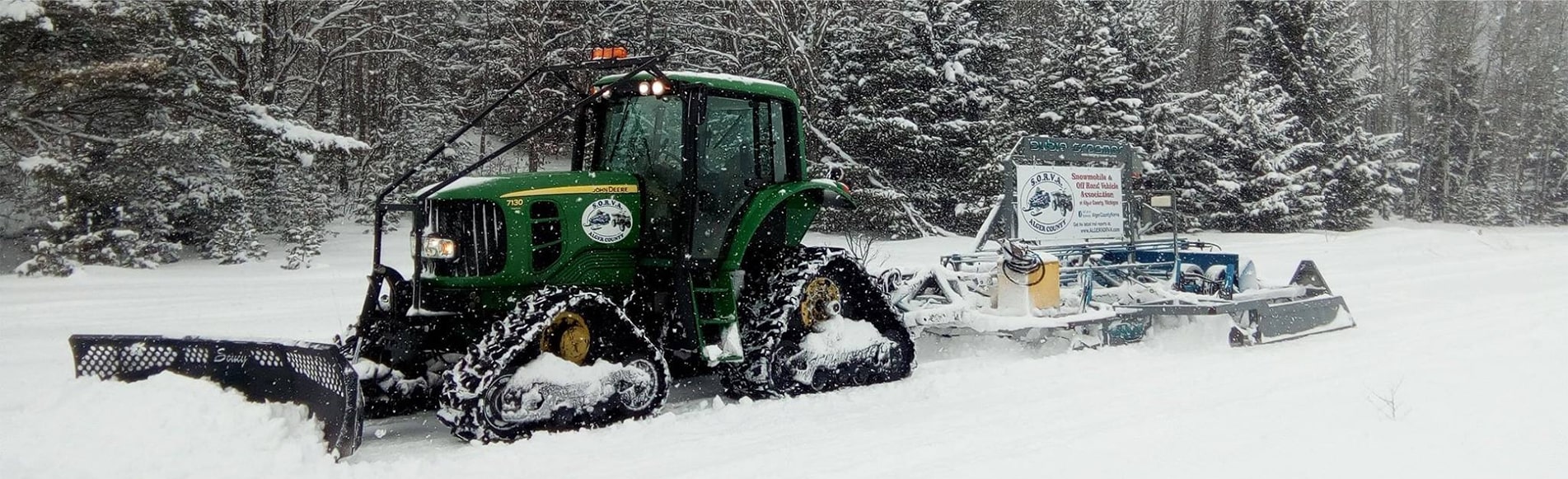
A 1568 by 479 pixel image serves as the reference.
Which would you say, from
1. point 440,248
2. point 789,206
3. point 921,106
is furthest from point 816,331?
point 921,106

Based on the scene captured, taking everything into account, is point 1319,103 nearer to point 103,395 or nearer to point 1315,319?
point 1315,319

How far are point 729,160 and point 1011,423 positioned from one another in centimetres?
235

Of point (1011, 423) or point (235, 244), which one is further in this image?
point (235, 244)

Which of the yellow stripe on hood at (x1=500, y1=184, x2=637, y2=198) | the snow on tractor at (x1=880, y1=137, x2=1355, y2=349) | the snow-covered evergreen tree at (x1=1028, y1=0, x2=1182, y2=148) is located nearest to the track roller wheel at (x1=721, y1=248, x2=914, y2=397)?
the snow on tractor at (x1=880, y1=137, x2=1355, y2=349)

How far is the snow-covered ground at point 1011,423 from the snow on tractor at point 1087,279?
0.29 m

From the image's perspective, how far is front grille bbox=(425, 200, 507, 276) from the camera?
18.6ft

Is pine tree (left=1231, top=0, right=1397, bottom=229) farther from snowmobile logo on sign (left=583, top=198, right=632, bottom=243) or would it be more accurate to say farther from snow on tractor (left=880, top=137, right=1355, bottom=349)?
snowmobile logo on sign (left=583, top=198, right=632, bottom=243)

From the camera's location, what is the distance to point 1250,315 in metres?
8.92

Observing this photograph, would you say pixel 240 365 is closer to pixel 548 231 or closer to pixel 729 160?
pixel 548 231

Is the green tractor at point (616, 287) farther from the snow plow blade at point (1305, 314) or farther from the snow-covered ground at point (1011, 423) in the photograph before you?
the snow plow blade at point (1305, 314)

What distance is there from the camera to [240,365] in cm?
524

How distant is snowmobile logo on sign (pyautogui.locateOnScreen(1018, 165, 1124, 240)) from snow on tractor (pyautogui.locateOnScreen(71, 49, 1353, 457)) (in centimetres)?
261

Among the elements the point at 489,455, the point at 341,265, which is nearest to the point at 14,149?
the point at 341,265

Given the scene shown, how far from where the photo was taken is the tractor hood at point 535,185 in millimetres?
5652
